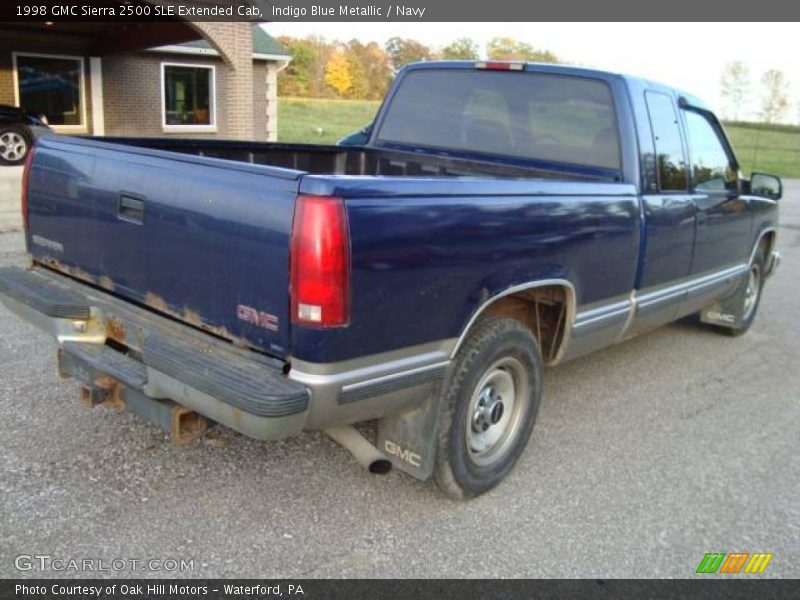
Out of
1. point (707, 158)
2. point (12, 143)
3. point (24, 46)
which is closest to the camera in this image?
point (707, 158)

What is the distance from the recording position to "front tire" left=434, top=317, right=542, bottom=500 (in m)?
3.17

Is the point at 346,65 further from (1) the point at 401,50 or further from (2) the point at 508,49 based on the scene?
(2) the point at 508,49

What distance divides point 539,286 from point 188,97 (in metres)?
18.0

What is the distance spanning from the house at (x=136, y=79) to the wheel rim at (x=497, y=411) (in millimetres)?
11739

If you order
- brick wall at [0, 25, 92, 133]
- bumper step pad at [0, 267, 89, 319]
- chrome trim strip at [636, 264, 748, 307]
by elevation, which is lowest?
chrome trim strip at [636, 264, 748, 307]

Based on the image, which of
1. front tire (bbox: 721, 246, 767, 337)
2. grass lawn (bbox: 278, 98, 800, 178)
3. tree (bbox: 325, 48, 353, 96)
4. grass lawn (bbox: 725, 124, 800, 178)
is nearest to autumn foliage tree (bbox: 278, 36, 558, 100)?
Answer: tree (bbox: 325, 48, 353, 96)

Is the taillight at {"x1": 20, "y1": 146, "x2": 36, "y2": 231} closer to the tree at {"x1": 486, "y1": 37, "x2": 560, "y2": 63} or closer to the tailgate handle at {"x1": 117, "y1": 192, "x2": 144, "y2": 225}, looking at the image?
the tailgate handle at {"x1": 117, "y1": 192, "x2": 144, "y2": 225}

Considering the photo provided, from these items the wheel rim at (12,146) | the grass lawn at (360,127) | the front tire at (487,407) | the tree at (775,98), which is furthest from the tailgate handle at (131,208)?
the tree at (775,98)

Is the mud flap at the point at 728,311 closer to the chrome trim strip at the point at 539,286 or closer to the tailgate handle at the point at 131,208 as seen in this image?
the chrome trim strip at the point at 539,286

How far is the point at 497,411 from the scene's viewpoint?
3594 mm

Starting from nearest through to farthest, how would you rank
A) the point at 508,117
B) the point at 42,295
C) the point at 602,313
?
the point at 42,295 < the point at 602,313 < the point at 508,117

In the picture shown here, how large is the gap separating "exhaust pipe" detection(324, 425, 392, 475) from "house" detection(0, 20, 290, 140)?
1206cm

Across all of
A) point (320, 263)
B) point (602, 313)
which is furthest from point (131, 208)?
point (602, 313)
